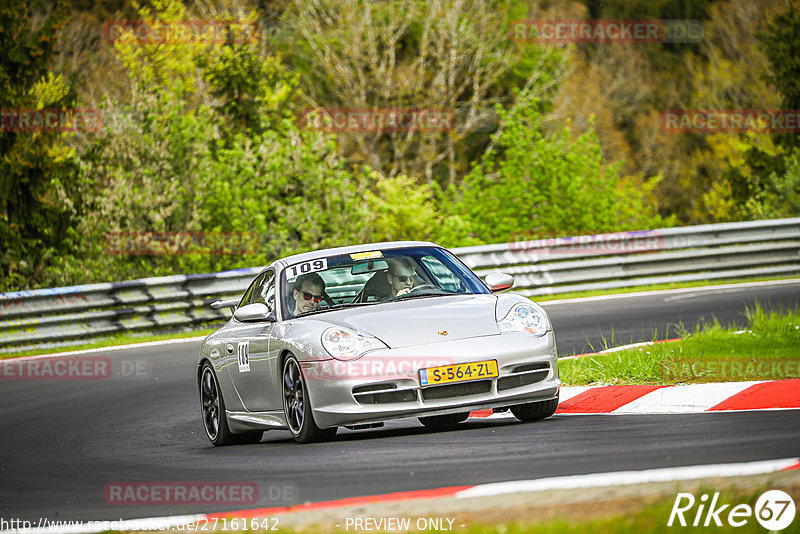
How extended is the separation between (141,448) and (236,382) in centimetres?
83

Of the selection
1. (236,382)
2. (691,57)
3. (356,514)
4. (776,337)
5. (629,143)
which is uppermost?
(356,514)

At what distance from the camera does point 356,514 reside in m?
5.27

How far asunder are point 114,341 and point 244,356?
8729mm

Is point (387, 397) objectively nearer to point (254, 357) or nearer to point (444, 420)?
point (444, 420)

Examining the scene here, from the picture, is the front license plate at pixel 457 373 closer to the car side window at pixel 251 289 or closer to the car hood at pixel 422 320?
the car hood at pixel 422 320

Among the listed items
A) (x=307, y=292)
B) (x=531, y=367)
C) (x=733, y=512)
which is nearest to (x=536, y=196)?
(x=307, y=292)

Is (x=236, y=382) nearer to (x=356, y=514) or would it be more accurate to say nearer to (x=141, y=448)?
(x=141, y=448)

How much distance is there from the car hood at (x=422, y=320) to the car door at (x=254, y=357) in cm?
58

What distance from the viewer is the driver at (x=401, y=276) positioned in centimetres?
915

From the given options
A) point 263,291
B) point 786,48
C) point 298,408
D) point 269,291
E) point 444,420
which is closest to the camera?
point 298,408

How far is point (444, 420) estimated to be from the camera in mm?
9172

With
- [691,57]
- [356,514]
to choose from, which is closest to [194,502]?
[356,514]

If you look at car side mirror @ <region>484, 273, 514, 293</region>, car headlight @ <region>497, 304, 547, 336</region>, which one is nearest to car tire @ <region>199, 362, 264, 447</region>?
car side mirror @ <region>484, 273, 514, 293</region>

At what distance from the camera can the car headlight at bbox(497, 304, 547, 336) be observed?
830 cm
